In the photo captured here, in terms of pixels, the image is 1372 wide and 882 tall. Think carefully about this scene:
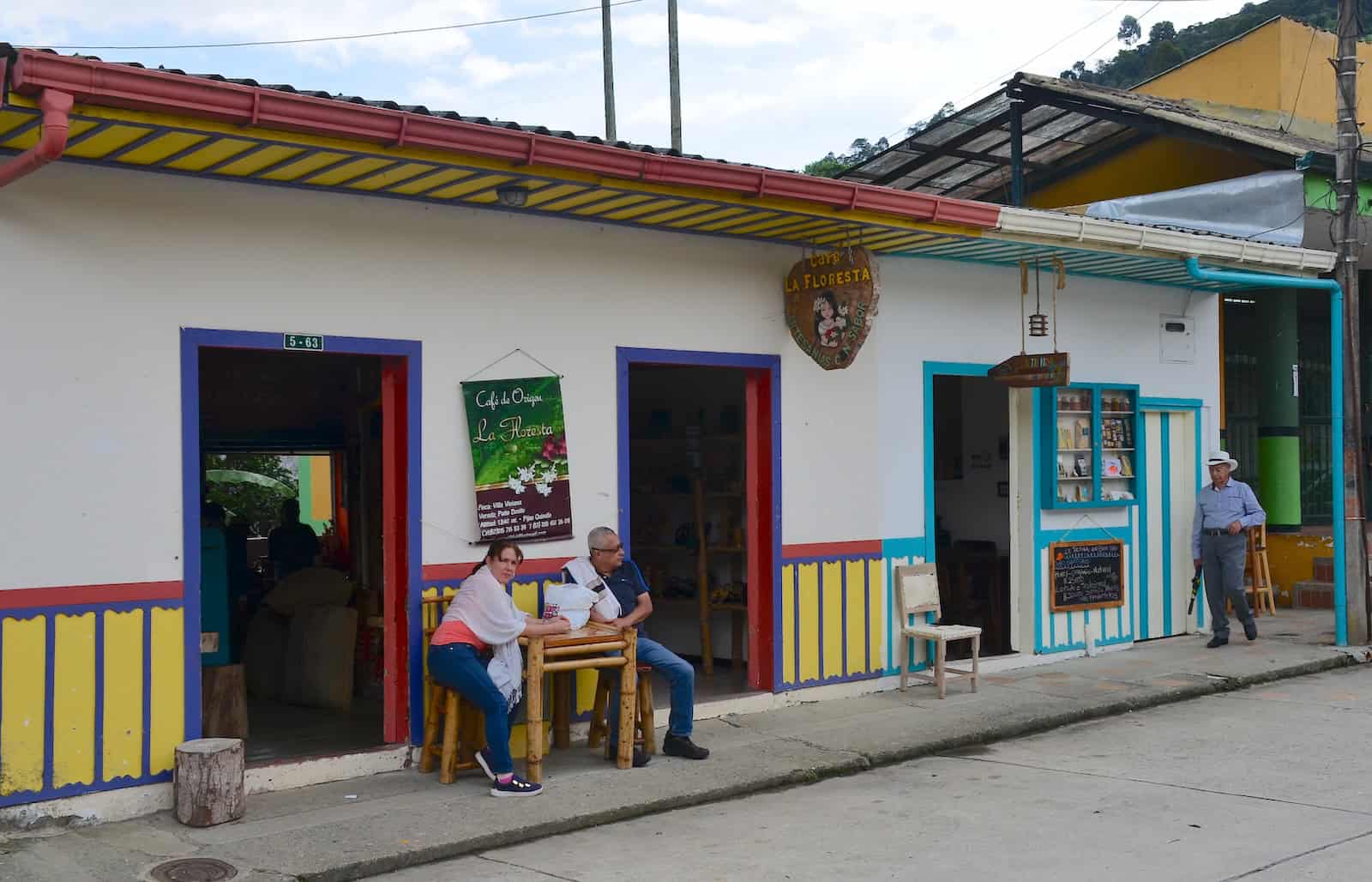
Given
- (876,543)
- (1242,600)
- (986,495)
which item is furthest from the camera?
(986,495)

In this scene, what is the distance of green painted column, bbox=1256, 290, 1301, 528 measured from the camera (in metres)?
15.2

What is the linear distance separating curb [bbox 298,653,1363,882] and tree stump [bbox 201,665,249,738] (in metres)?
2.43

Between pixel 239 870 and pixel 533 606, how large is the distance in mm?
2812

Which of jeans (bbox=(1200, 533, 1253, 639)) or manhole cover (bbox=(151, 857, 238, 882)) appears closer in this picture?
manhole cover (bbox=(151, 857, 238, 882))

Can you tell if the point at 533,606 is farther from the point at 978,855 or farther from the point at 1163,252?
the point at 1163,252

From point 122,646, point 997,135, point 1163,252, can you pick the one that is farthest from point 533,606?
point 997,135

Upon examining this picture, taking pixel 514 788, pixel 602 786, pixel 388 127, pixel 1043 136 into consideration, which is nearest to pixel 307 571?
pixel 514 788

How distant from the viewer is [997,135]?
15586mm

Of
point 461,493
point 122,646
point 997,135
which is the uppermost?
point 997,135

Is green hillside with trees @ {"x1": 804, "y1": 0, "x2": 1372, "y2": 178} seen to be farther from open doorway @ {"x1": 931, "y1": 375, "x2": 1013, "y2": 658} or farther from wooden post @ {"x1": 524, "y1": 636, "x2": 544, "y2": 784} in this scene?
wooden post @ {"x1": 524, "y1": 636, "x2": 544, "y2": 784}

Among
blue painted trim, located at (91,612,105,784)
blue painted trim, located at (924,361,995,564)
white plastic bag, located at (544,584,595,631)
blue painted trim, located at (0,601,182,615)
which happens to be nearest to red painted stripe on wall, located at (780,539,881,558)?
blue painted trim, located at (924,361,995,564)

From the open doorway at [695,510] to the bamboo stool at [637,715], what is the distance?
184 cm

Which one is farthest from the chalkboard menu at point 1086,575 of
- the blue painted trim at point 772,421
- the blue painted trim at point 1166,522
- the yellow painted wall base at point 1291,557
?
the yellow painted wall base at point 1291,557

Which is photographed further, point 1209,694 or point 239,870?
point 1209,694
